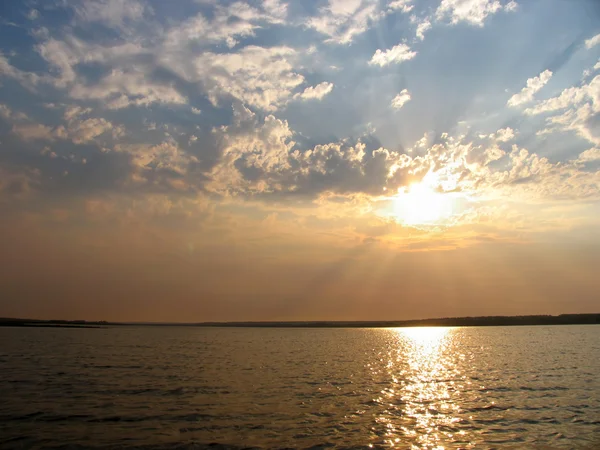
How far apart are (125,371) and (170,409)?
70.5 feet

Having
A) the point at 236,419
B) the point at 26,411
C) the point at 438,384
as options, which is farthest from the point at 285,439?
the point at 438,384

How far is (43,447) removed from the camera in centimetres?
2025

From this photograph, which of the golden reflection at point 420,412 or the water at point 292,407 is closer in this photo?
the water at point 292,407

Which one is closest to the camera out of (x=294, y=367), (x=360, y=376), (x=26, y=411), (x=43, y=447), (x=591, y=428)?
(x=43, y=447)

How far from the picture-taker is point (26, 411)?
2702cm

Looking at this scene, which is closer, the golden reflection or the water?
the water

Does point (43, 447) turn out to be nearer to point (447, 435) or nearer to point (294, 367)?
point (447, 435)

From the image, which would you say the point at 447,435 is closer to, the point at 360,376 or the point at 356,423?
the point at 356,423

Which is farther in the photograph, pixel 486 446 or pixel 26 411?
pixel 26 411

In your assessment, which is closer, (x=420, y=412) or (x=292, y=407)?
(x=420, y=412)

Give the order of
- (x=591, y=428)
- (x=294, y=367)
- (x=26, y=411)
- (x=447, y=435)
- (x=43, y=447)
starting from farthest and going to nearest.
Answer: (x=294, y=367)
(x=26, y=411)
(x=591, y=428)
(x=447, y=435)
(x=43, y=447)

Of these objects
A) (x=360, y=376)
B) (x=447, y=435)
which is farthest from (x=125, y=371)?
(x=447, y=435)

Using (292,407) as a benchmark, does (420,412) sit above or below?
below

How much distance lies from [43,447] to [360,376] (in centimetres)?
3302
